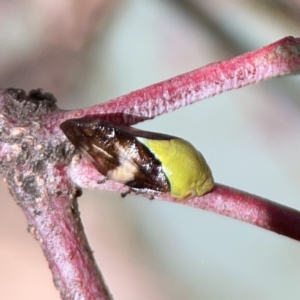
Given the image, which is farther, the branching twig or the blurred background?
the blurred background

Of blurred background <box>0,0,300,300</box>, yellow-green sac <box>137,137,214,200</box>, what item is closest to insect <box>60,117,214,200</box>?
yellow-green sac <box>137,137,214,200</box>

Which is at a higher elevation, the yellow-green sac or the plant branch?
the plant branch

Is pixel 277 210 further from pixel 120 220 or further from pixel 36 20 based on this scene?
pixel 36 20

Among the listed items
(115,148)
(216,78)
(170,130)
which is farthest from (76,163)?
(170,130)

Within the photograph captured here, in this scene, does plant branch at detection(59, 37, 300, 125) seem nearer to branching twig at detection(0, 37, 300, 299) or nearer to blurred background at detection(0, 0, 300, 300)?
branching twig at detection(0, 37, 300, 299)

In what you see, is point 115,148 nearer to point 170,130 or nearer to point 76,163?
point 76,163

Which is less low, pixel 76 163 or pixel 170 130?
pixel 170 130
